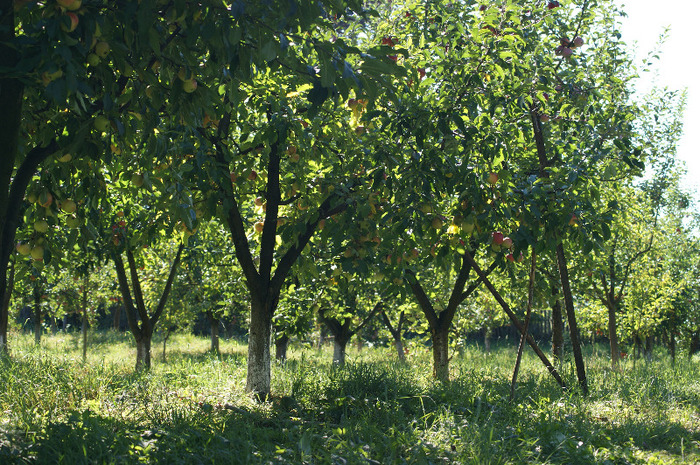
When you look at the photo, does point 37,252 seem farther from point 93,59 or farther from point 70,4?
point 70,4

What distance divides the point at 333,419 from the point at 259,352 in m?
1.20

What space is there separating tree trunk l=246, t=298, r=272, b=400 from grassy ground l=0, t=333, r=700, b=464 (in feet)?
0.59

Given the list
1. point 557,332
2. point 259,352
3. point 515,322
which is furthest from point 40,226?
point 557,332

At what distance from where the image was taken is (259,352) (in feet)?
18.8

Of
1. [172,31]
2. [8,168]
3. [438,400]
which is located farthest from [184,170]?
[438,400]

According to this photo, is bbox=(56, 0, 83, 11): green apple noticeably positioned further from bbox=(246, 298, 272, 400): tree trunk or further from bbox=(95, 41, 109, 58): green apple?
bbox=(246, 298, 272, 400): tree trunk

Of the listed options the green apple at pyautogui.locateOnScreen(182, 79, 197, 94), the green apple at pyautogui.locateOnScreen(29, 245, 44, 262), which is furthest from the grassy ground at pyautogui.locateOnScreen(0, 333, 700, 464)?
the green apple at pyautogui.locateOnScreen(182, 79, 197, 94)

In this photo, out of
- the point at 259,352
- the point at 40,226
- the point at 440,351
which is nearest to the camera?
the point at 40,226

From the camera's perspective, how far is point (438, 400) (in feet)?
18.0

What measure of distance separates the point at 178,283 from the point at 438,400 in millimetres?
9942

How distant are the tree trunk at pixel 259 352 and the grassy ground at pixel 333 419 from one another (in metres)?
0.18

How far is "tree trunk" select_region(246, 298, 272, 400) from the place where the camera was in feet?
18.6

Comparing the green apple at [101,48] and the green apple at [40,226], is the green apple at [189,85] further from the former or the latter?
the green apple at [40,226]

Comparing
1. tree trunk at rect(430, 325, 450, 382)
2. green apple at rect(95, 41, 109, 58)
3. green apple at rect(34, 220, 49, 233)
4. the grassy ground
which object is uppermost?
green apple at rect(95, 41, 109, 58)
